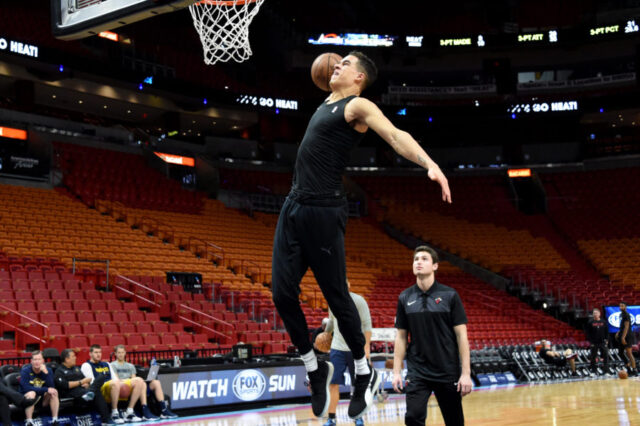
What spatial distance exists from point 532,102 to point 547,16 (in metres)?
7.27

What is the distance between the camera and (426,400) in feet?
18.5

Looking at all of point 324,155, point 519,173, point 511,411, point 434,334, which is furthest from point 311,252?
point 519,173

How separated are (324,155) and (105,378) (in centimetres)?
864

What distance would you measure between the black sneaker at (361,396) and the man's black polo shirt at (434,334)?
1.22m

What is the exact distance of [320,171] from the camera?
408cm

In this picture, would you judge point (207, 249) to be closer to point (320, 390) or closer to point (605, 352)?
point (605, 352)

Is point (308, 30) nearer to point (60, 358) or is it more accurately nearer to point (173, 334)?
point (173, 334)

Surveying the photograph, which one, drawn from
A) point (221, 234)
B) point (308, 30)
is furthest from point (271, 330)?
point (308, 30)

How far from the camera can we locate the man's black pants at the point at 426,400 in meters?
5.59

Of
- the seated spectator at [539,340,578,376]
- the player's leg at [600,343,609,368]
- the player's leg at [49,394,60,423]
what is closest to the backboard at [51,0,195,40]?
the player's leg at [49,394,60,423]

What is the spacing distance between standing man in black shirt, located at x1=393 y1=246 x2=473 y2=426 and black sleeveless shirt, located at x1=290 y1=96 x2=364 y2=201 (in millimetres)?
1859

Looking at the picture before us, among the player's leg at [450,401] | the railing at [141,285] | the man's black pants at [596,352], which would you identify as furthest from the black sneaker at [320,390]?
the man's black pants at [596,352]

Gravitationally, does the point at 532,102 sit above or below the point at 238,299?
above

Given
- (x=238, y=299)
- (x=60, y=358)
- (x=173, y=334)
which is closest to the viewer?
(x=60, y=358)
